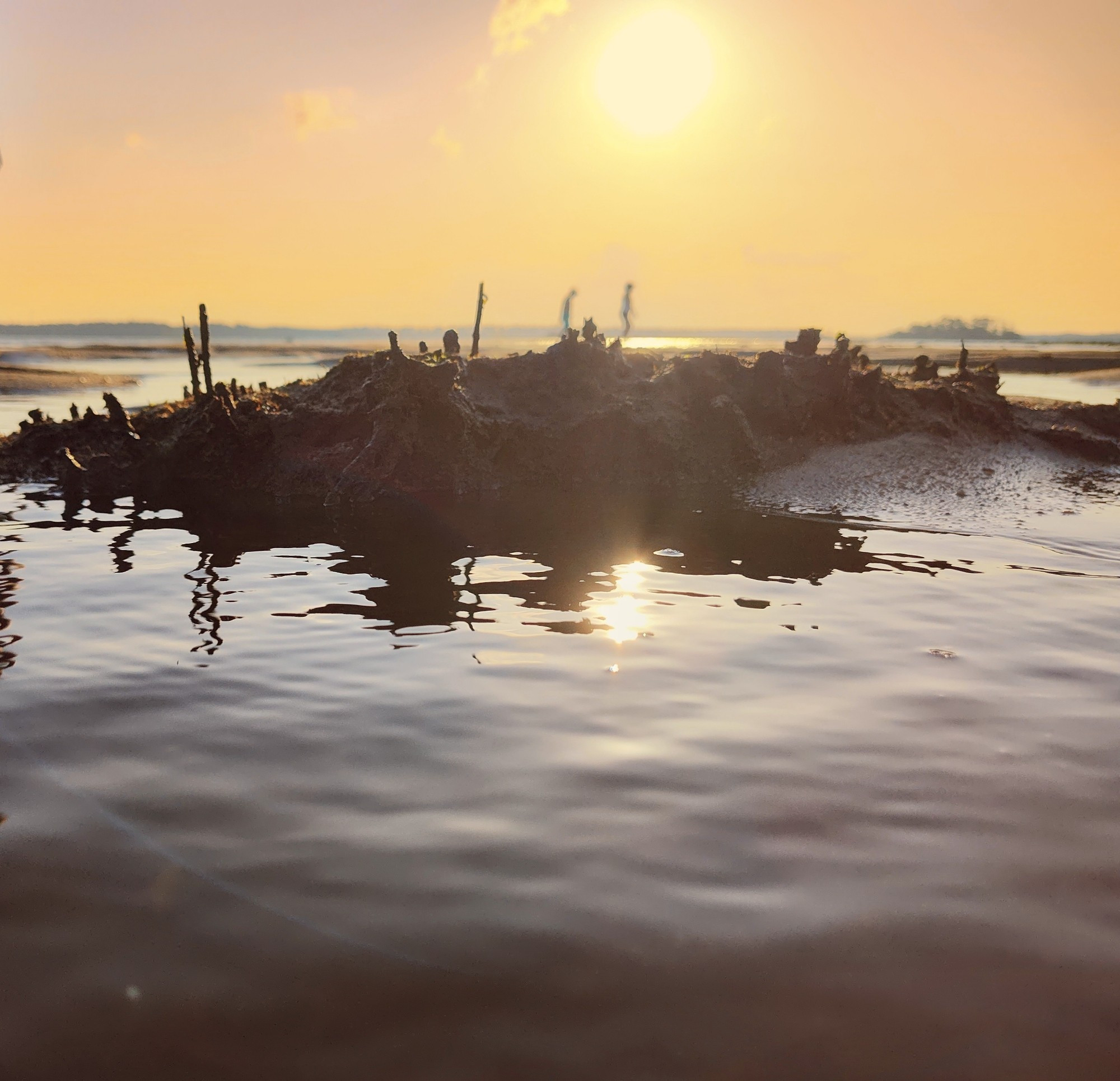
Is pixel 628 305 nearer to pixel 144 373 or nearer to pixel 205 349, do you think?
pixel 205 349

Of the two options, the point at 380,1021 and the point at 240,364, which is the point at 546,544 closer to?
the point at 380,1021

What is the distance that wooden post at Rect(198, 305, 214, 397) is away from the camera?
1558cm

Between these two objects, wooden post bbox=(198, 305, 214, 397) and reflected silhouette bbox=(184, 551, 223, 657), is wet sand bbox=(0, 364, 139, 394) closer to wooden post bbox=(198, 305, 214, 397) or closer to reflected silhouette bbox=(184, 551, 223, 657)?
wooden post bbox=(198, 305, 214, 397)

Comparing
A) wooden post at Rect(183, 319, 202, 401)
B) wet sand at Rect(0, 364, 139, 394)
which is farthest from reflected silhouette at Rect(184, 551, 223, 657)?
wet sand at Rect(0, 364, 139, 394)

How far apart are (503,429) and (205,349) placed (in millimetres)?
6047

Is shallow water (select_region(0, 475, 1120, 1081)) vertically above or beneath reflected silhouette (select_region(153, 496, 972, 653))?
above

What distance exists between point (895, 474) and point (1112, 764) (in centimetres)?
1076

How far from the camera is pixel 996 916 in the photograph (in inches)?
130

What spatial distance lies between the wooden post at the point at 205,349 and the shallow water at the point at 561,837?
28.6 feet

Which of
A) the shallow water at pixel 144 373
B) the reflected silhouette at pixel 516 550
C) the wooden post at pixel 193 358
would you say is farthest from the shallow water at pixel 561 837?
the shallow water at pixel 144 373

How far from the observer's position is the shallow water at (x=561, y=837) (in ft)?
8.97

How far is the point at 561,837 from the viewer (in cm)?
379

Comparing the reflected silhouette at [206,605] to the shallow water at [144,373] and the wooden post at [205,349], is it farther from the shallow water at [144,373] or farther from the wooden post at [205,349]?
the shallow water at [144,373]

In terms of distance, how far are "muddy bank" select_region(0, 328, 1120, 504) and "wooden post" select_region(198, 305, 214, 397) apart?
28 centimetres
